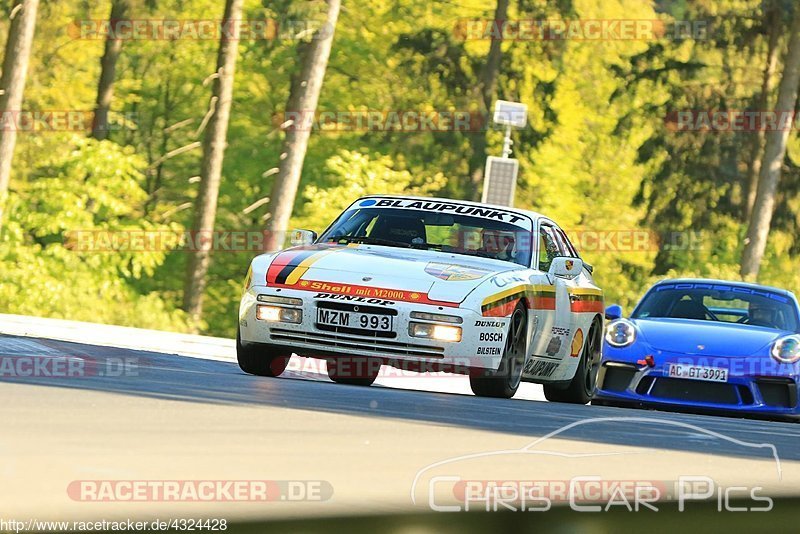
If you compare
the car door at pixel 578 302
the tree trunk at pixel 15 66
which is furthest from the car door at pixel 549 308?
the tree trunk at pixel 15 66

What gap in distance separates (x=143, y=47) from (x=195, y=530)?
5317 cm

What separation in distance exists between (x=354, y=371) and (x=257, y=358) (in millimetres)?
1892

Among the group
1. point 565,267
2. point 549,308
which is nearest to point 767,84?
point 565,267

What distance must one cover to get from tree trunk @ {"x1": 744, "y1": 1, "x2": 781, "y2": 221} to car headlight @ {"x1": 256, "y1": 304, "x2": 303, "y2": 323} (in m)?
29.8

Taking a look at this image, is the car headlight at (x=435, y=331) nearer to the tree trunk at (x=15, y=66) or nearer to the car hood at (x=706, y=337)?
the car hood at (x=706, y=337)

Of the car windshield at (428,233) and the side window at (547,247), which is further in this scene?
the side window at (547,247)

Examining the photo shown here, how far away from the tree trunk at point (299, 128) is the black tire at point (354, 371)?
16865mm

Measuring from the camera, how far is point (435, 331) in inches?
485

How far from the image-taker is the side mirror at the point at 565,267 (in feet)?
46.6

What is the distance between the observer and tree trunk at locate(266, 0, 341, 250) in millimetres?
32438

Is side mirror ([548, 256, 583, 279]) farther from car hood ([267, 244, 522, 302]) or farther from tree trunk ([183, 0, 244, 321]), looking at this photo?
tree trunk ([183, 0, 244, 321])

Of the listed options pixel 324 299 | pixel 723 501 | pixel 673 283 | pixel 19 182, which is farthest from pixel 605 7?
pixel 723 501

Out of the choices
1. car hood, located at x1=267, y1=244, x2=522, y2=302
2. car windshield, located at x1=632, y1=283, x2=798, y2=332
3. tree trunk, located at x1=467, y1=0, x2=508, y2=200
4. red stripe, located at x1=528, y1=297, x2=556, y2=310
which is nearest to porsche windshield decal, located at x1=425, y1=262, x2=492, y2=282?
car hood, located at x1=267, y1=244, x2=522, y2=302

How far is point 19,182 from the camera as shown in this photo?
164ft
